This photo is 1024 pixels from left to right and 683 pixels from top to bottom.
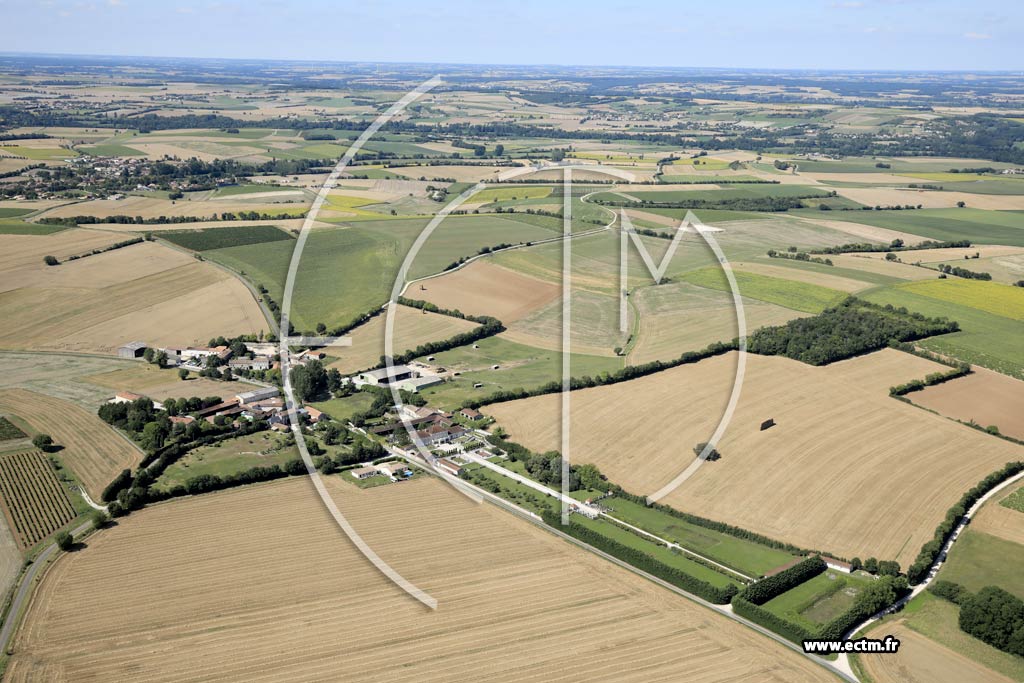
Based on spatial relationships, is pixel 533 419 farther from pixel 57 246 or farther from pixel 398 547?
pixel 57 246

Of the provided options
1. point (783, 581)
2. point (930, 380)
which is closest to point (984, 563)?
point (783, 581)

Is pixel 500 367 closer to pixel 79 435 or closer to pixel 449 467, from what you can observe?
pixel 449 467

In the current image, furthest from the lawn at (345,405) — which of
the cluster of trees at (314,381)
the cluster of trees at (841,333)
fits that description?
the cluster of trees at (841,333)

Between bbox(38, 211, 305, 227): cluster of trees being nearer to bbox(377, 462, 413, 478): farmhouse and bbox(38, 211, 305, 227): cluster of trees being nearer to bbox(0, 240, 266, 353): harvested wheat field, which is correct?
bbox(0, 240, 266, 353): harvested wheat field

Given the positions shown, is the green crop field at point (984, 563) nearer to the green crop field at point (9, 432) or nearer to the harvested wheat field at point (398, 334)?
the harvested wheat field at point (398, 334)

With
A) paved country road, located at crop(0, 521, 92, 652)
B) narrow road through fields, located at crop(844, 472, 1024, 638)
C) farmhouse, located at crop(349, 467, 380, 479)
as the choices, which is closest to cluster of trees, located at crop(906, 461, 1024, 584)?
narrow road through fields, located at crop(844, 472, 1024, 638)

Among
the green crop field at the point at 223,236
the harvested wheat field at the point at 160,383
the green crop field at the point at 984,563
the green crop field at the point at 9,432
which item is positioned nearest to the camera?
the green crop field at the point at 984,563
